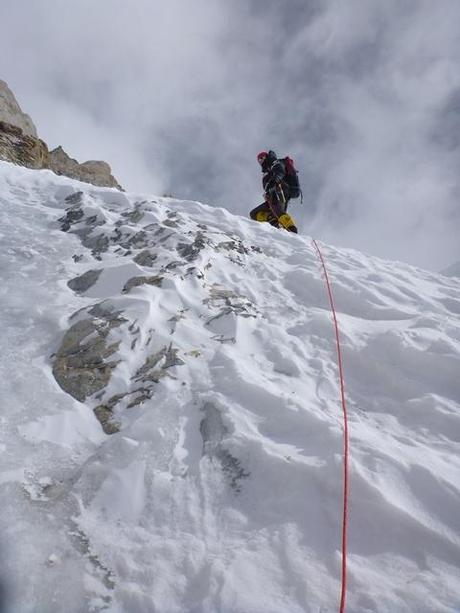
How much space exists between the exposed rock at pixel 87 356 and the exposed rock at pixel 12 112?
15111 millimetres

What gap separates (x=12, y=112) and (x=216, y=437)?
18397mm

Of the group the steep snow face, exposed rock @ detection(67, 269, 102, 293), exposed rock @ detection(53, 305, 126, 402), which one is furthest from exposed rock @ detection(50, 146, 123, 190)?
exposed rock @ detection(53, 305, 126, 402)

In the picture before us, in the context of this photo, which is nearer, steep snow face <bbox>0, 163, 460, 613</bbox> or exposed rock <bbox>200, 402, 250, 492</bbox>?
steep snow face <bbox>0, 163, 460, 613</bbox>

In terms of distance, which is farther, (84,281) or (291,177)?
(291,177)

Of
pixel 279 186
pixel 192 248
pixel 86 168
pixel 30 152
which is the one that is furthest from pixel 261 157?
pixel 86 168

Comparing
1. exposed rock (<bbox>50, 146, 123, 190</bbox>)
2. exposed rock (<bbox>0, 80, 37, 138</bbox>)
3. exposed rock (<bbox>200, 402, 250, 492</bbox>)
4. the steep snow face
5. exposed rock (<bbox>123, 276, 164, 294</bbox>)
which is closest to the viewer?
the steep snow face

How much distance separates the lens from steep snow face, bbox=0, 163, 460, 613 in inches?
90.1

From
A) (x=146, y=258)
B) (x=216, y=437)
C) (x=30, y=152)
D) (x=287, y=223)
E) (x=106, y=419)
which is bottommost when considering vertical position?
(x=106, y=419)

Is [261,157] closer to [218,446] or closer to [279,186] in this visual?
[279,186]

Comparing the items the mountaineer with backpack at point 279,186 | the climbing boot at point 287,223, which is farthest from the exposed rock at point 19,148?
the climbing boot at point 287,223

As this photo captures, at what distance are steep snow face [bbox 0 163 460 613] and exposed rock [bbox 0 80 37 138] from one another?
13.1 metres

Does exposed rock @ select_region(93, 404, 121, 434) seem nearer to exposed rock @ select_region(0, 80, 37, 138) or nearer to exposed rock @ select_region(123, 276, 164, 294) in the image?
exposed rock @ select_region(123, 276, 164, 294)

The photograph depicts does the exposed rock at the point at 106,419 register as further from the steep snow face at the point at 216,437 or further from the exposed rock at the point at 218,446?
the exposed rock at the point at 218,446

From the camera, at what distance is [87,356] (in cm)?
401
